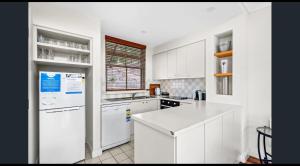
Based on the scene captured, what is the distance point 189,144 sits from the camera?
104cm

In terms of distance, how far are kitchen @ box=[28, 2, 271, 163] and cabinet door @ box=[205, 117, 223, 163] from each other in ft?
0.04

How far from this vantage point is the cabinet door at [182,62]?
292 cm

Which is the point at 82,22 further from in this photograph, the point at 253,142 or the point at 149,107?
the point at 253,142

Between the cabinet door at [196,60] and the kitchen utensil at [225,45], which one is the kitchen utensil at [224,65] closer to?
the kitchen utensil at [225,45]

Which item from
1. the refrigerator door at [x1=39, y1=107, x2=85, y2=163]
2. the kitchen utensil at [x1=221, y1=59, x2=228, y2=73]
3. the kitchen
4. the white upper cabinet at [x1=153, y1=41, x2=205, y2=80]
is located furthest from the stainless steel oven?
the refrigerator door at [x1=39, y1=107, x2=85, y2=163]

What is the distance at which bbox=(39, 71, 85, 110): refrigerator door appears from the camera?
1.65m

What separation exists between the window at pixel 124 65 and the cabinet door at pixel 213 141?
2.41 meters

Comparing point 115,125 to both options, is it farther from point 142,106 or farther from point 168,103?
point 168,103

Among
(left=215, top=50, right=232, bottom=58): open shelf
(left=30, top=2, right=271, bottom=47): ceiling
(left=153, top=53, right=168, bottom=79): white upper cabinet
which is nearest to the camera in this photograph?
(left=30, top=2, right=271, bottom=47): ceiling

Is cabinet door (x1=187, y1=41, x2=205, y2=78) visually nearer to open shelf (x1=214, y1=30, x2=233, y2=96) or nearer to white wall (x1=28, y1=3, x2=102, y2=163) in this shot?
open shelf (x1=214, y1=30, x2=233, y2=96)

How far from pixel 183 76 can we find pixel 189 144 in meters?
2.11

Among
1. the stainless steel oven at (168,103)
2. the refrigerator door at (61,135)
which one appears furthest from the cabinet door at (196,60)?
the refrigerator door at (61,135)

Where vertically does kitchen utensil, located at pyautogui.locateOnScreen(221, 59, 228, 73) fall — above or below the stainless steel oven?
above

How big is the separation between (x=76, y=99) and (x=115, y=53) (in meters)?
1.62
